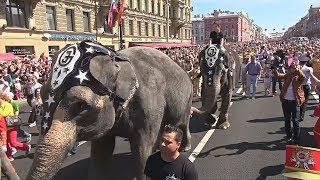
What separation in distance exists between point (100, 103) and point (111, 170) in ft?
10.0

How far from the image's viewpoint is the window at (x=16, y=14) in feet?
91.9

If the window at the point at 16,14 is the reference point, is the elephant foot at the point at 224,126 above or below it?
below

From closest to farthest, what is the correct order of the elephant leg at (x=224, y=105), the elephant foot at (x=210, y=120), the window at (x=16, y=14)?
the elephant leg at (x=224, y=105)
the elephant foot at (x=210, y=120)
the window at (x=16, y=14)

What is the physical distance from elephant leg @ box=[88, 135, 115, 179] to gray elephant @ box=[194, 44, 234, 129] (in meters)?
3.10

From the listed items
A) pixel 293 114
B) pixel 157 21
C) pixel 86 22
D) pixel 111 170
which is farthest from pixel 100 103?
pixel 157 21

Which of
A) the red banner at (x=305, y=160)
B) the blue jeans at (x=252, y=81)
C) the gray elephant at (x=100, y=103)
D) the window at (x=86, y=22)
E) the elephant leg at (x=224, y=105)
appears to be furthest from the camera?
the window at (x=86, y=22)

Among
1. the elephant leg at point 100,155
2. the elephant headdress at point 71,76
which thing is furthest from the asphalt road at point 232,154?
the elephant headdress at point 71,76

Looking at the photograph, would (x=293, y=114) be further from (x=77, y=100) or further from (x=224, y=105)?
(x=77, y=100)

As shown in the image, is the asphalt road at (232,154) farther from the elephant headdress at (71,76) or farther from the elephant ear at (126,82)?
the elephant headdress at (71,76)

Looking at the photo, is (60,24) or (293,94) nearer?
(293,94)

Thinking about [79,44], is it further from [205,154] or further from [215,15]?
[215,15]

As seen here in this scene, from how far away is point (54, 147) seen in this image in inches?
151

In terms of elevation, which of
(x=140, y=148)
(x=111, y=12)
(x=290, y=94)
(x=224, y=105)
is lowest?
(x=224, y=105)

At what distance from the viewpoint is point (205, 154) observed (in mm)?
8281
